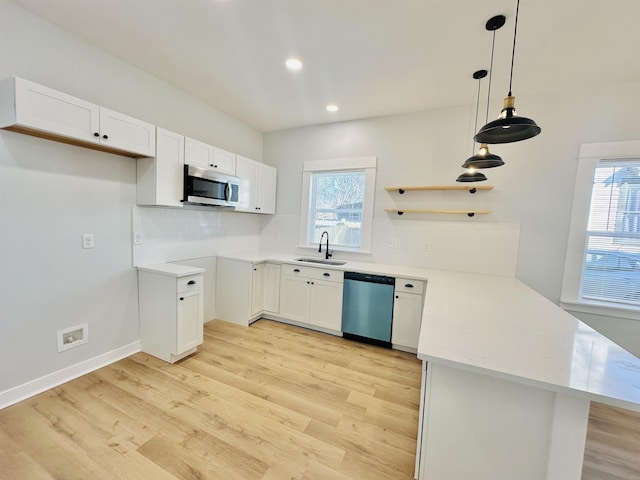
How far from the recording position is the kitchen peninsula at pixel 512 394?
94cm

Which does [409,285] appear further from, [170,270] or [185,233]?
[185,233]

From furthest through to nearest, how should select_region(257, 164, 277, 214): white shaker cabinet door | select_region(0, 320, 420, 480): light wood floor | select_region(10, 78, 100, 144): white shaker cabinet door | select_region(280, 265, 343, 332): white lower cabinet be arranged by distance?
select_region(257, 164, 277, 214): white shaker cabinet door < select_region(280, 265, 343, 332): white lower cabinet < select_region(10, 78, 100, 144): white shaker cabinet door < select_region(0, 320, 420, 480): light wood floor

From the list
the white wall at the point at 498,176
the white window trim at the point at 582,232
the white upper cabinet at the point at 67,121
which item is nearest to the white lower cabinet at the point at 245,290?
the white wall at the point at 498,176

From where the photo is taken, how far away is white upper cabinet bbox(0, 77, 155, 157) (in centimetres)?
162

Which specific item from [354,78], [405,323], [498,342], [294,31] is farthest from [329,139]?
[498,342]

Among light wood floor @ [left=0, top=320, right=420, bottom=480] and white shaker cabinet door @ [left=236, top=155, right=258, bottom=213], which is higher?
white shaker cabinet door @ [left=236, top=155, right=258, bottom=213]

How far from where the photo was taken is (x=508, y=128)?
135 cm

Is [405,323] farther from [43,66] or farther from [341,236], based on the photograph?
[43,66]

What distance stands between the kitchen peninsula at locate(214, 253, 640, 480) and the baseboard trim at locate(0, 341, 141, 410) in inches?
108

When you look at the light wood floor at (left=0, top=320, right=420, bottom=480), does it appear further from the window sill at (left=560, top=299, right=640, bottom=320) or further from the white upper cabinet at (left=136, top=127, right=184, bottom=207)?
the window sill at (left=560, top=299, right=640, bottom=320)

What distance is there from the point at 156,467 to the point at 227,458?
381mm

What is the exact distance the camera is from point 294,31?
1934 millimetres

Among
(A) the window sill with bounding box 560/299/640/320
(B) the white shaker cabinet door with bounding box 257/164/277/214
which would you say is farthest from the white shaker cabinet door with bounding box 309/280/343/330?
(A) the window sill with bounding box 560/299/640/320

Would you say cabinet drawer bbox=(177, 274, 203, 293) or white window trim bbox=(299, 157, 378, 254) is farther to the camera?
white window trim bbox=(299, 157, 378, 254)
